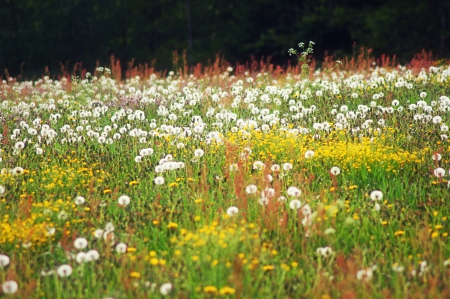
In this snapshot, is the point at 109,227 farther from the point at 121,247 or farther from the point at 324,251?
the point at 324,251

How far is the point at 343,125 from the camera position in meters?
6.65

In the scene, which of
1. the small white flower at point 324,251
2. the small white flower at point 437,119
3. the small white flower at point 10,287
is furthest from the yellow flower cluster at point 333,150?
the small white flower at point 10,287

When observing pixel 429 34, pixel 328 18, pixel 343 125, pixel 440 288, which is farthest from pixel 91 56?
pixel 440 288

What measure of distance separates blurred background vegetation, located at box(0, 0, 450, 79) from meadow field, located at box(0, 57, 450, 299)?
14809mm

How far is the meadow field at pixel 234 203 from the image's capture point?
11.1 feet

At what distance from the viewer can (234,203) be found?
4.59 metres

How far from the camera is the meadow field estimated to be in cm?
Answer: 338

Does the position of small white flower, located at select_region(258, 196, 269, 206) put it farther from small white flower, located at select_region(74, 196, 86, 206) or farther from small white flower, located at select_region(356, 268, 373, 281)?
small white flower, located at select_region(74, 196, 86, 206)

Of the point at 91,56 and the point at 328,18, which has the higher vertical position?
the point at 328,18

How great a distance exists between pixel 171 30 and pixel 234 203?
21.1 metres

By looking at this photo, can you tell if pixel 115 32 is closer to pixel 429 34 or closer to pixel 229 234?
pixel 429 34

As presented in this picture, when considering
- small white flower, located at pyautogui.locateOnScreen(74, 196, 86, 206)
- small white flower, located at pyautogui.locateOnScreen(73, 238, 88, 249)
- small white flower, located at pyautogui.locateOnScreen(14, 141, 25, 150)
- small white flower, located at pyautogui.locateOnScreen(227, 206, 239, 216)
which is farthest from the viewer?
small white flower, located at pyautogui.locateOnScreen(14, 141, 25, 150)

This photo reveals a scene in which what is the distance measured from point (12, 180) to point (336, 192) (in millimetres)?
3304

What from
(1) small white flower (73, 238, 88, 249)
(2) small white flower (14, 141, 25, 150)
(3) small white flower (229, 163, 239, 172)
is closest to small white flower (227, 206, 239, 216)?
(3) small white flower (229, 163, 239, 172)
